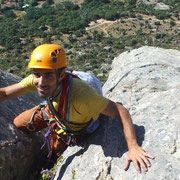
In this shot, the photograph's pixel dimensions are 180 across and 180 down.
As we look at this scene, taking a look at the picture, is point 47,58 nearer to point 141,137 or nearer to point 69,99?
point 69,99

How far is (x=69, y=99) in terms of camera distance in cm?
319

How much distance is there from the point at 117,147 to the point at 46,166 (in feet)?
5.64

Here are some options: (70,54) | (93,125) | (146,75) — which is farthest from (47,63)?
(70,54)

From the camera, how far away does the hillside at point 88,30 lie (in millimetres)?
32438

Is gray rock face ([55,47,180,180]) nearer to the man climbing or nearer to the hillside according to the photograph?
the man climbing

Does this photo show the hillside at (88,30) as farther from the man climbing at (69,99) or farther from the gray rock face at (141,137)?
the man climbing at (69,99)

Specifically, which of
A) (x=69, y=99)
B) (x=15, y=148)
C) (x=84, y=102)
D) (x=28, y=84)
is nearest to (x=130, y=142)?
(x=84, y=102)

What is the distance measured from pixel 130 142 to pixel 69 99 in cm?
102

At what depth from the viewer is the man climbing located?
2.94 metres

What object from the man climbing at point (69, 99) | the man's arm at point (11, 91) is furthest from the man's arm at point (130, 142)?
the man's arm at point (11, 91)

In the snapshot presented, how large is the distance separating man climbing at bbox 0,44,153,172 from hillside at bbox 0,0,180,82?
20.2 m

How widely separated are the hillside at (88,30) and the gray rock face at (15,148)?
19445 millimetres

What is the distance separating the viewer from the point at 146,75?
4.94 metres

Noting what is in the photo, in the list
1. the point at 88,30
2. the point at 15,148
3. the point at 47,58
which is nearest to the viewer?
the point at 47,58
